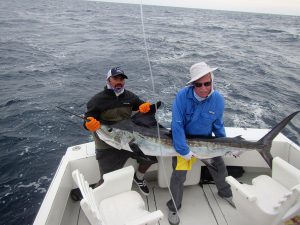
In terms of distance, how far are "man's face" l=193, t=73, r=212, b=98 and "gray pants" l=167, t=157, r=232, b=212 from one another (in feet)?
2.60

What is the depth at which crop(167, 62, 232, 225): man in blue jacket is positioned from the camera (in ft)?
9.29

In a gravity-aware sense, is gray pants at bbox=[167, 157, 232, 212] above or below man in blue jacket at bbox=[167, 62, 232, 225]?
below

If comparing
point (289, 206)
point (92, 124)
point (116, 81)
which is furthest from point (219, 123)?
point (92, 124)

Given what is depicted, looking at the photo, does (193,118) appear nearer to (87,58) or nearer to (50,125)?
(50,125)

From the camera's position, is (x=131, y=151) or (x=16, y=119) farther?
(x=16, y=119)

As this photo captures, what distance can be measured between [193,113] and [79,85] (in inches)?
320

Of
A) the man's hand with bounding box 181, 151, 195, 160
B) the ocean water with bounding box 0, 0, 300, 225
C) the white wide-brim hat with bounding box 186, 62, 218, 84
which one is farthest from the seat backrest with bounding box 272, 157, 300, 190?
the ocean water with bounding box 0, 0, 300, 225

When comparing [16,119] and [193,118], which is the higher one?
[193,118]

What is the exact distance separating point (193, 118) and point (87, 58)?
1239cm

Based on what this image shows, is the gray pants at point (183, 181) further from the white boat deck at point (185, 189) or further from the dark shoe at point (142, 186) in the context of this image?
the dark shoe at point (142, 186)

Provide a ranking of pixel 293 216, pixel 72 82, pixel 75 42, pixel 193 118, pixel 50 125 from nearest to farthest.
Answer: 1. pixel 293 216
2. pixel 193 118
3. pixel 50 125
4. pixel 72 82
5. pixel 75 42

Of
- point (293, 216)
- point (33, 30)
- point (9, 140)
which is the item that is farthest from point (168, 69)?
point (33, 30)

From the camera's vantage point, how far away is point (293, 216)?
2.42 meters

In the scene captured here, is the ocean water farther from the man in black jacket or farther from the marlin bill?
the marlin bill
